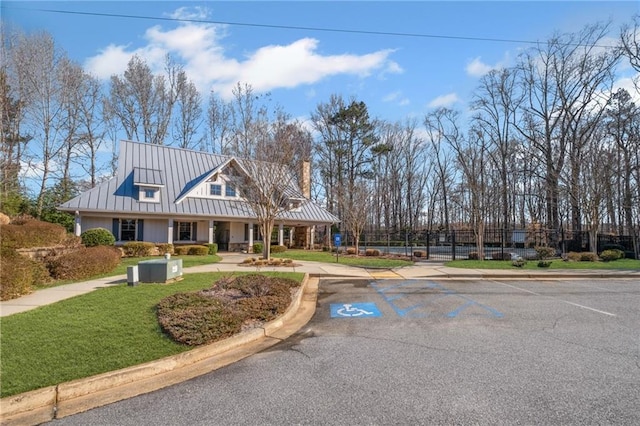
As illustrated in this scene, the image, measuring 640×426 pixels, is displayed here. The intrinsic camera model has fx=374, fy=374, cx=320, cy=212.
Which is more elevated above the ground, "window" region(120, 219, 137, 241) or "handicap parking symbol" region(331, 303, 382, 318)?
"window" region(120, 219, 137, 241)

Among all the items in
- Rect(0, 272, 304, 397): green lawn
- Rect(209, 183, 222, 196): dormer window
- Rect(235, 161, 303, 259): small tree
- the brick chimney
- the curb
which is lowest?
the curb

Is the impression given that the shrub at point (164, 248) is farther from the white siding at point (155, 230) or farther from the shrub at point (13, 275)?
the shrub at point (13, 275)

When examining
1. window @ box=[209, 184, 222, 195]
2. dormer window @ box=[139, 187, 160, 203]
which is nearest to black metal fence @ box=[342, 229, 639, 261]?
window @ box=[209, 184, 222, 195]

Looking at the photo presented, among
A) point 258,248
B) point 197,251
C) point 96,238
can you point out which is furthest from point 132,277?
point 258,248

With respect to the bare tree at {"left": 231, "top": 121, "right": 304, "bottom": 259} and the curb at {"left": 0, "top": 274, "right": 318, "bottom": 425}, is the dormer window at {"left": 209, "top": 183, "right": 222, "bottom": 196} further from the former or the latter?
the curb at {"left": 0, "top": 274, "right": 318, "bottom": 425}

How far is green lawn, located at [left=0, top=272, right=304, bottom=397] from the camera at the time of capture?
4.17 metres

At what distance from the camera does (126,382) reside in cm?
427

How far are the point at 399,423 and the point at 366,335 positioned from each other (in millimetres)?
2826

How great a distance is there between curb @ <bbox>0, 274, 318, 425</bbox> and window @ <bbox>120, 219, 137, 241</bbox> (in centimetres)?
2136

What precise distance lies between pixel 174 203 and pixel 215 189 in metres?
3.12

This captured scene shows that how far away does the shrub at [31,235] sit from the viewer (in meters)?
9.93

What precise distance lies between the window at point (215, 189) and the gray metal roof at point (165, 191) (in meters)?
0.61

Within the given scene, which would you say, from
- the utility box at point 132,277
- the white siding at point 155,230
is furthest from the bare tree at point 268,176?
the white siding at point 155,230

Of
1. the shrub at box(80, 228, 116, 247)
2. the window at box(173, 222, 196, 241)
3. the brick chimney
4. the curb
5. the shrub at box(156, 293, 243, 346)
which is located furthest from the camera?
the brick chimney
